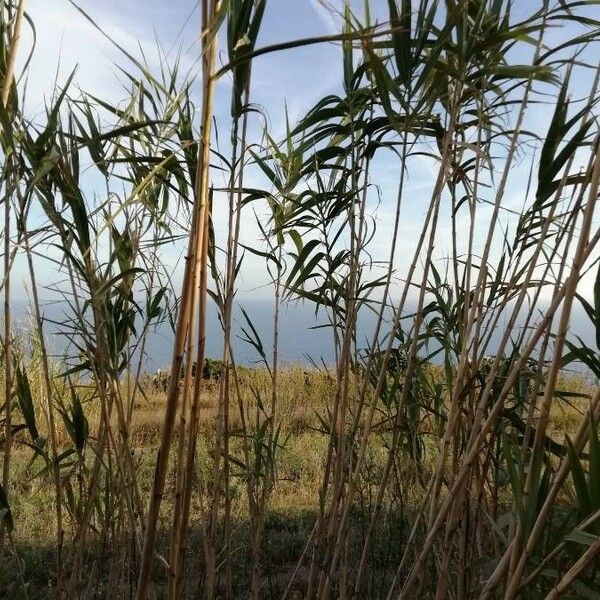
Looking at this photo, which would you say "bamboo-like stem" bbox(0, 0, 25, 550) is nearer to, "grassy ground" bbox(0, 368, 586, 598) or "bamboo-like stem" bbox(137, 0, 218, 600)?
"grassy ground" bbox(0, 368, 586, 598)

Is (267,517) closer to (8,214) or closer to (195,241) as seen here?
(8,214)

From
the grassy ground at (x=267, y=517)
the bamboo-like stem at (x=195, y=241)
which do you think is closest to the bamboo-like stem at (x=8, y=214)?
the grassy ground at (x=267, y=517)

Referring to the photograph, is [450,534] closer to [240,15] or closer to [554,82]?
[554,82]

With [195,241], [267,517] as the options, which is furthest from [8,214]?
[267,517]

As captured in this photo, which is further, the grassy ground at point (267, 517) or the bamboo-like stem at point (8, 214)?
the grassy ground at point (267, 517)

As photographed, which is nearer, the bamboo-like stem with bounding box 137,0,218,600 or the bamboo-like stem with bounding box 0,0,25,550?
the bamboo-like stem with bounding box 137,0,218,600

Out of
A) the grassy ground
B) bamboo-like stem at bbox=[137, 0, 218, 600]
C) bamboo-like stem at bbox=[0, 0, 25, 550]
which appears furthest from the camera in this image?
the grassy ground

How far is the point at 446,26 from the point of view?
4.01 feet

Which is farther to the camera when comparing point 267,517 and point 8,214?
point 267,517

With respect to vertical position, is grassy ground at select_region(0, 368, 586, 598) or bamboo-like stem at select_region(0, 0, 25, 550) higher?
bamboo-like stem at select_region(0, 0, 25, 550)

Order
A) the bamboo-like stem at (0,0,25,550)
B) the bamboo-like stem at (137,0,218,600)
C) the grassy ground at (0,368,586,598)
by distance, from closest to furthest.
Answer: the bamboo-like stem at (137,0,218,600) → the bamboo-like stem at (0,0,25,550) → the grassy ground at (0,368,586,598)

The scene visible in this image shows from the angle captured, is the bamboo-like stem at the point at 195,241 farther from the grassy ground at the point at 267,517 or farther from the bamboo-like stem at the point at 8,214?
the grassy ground at the point at 267,517

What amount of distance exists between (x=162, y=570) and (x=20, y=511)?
1033mm

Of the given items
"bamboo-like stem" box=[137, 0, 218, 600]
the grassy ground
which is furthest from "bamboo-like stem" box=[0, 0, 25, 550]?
"bamboo-like stem" box=[137, 0, 218, 600]
